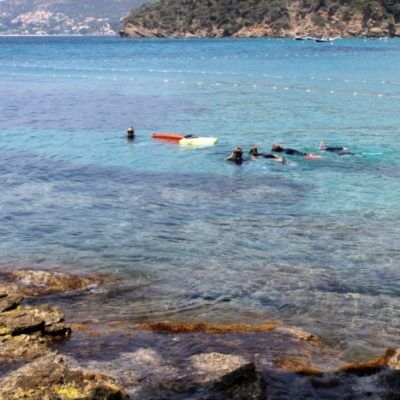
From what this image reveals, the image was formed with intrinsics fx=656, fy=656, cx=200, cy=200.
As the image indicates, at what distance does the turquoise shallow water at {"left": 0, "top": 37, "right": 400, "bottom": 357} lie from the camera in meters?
21.6

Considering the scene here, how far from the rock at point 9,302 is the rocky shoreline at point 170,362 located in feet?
0.10

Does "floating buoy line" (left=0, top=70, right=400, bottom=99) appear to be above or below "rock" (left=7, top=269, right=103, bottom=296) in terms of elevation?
above

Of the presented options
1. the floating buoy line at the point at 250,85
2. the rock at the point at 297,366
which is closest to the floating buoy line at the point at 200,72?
the floating buoy line at the point at 250,85

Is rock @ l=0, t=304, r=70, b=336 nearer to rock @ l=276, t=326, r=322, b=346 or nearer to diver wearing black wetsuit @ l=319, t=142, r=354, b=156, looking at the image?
rock @ l=276, t=326, r=322, b=346

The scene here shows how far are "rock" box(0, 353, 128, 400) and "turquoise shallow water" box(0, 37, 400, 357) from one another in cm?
555

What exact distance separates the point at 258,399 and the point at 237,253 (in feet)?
40.9

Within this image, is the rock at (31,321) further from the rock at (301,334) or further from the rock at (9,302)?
the rock at (301,334)

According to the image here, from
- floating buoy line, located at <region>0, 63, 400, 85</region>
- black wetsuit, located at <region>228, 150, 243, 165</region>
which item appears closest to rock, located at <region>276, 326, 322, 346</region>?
black wetsuit, located at <region>228, 150, 243, 165</region>

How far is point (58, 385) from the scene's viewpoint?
14398 mm

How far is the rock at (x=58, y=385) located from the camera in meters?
14.0

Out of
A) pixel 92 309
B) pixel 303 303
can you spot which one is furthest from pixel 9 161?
pixel 303 303

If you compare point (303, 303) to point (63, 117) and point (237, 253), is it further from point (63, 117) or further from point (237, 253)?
point (63, 117)

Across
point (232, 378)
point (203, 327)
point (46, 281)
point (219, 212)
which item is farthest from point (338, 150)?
point (232, 378)

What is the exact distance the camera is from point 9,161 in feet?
147
